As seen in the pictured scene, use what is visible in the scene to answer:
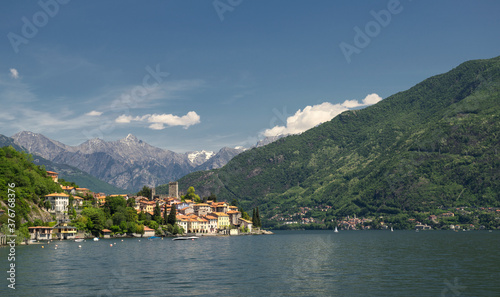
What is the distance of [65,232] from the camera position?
161125 mm

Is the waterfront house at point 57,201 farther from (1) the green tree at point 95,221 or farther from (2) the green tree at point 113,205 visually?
(2) the green tree at point 113,205

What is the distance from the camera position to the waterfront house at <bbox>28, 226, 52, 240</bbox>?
474 ft

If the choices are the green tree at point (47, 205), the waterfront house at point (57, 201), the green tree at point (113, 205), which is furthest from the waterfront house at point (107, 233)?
the green tree at point (47, 205)

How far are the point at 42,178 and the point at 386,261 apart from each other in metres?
151

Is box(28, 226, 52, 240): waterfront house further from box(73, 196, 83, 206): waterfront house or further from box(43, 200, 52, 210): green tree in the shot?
box(73, 196, 83, 206): waterfront house

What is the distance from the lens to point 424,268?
64875 millimetres

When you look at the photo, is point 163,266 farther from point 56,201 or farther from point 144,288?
point 56,201

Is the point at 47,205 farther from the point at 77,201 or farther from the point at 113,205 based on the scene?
the point at 77,201

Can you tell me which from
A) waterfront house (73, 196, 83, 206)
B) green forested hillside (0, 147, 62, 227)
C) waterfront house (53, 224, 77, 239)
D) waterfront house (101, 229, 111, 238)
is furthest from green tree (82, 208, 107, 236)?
green forested hillside (0, 147, 62, 227)

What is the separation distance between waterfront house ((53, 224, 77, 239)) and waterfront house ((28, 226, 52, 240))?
5129 millimetres

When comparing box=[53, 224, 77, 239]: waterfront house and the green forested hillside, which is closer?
the green forested hillside

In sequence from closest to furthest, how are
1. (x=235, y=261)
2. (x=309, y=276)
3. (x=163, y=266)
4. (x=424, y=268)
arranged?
(x=309, y=276) → (x=424, y=268) → (x=163, y=266) → (x=235, y=261)

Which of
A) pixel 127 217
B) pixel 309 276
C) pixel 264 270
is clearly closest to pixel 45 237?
pixel 127 217

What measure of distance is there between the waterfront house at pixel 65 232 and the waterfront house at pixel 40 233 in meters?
5.13
